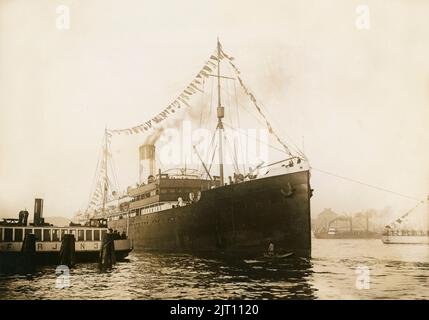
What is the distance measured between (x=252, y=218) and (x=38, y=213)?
11.2 m

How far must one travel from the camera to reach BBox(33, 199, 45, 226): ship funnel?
2167cm

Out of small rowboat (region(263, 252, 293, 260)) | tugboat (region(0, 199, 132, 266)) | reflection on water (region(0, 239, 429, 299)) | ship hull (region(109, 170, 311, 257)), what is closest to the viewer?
reflection on water (region(0, 239, 429, 299))

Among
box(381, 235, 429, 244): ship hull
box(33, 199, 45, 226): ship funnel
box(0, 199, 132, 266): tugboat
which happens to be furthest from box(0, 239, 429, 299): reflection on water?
box(381, 235, 429, 244): ship hull

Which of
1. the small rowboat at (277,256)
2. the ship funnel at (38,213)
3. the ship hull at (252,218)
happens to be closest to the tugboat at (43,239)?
the ship funnel at (38,213)

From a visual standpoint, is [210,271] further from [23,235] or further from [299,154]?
[23,235]

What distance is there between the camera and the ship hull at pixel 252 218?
22156 mm

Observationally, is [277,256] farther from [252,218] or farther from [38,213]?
[38,213]

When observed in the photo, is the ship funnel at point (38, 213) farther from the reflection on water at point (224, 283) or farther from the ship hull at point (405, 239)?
the ship hull at point (405, 239)

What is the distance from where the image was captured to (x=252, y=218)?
23359 millimetres

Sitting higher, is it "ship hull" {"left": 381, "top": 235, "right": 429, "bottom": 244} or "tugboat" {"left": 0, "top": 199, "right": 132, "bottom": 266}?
"tugboat" {"left": 0, "top": 199, "right": 132, "bottom": 266}

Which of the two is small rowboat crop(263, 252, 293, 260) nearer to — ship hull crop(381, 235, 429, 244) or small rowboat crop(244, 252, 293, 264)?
small rowboat crop(244, 252, 293, 264)
